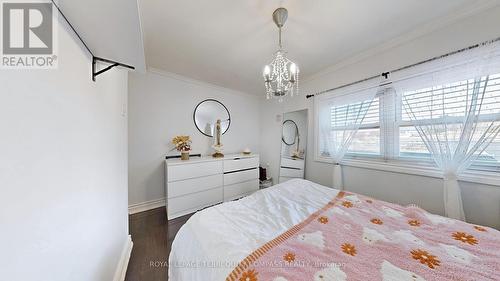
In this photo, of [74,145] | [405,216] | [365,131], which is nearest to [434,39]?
[365,131]

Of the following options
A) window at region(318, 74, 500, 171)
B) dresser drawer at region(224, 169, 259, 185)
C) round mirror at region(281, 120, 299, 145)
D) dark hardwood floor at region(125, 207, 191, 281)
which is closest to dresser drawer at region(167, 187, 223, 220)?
dark hardwood floor at region(125, 207, 191, 281)

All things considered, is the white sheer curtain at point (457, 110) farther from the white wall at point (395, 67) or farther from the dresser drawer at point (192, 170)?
the dresser drawer at point (192, 170)

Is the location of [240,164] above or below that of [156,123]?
below

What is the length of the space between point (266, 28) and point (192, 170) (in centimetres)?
206

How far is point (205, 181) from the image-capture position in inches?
99.9

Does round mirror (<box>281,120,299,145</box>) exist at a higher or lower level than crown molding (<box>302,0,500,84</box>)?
lower

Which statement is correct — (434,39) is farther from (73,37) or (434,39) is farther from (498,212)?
(73,37)

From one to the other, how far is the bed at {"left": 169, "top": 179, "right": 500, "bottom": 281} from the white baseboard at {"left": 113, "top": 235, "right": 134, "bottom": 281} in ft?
1.96

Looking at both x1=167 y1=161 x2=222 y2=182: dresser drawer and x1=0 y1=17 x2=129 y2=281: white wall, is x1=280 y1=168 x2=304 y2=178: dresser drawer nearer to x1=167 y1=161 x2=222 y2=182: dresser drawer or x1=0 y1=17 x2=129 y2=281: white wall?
x1=167 y1=161 x2=222 y2=182: dresser drawer

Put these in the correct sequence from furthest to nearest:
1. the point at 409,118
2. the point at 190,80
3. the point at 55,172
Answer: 1. the point at 190,80
2. the point at 409,118
3. the point at 55,172

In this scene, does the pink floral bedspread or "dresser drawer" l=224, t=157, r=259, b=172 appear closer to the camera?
the pink floral bedspread

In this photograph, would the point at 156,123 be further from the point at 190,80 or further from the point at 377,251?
the point at 377,251

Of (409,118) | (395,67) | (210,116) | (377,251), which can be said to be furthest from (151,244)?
(395,67)

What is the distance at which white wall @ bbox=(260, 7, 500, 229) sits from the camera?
4.34ft
